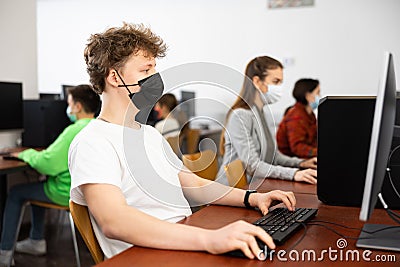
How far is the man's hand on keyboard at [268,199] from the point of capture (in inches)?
59.4

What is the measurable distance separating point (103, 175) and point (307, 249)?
20.8 inches

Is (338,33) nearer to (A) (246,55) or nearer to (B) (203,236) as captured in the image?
(A) (246,55)

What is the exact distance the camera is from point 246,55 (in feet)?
21.4

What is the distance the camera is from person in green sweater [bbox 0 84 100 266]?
2889 millimetres

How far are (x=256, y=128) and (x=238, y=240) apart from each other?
5.03 ft

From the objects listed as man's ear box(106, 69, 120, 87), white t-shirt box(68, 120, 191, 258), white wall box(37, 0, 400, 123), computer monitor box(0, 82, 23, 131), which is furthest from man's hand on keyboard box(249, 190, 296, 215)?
white wall box(37, 0, 400, 123)

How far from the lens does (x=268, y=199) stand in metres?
1.54

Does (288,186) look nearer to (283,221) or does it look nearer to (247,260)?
(283,221)

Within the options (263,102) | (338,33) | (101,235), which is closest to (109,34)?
(101,235)

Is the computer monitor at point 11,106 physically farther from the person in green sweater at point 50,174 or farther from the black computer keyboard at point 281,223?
the black computer keyboard at point 281,223

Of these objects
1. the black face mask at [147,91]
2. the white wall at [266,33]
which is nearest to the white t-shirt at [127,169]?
the black face mask at [147,91]

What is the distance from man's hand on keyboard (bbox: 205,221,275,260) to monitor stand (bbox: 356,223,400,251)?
0.85 feet

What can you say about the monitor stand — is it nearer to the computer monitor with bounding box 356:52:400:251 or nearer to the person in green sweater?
the computer monitor with bounding box 356:52:400:251

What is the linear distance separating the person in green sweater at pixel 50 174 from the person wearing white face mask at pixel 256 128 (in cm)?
88
